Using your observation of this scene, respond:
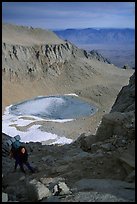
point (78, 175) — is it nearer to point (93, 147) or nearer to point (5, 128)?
point (93, 147)

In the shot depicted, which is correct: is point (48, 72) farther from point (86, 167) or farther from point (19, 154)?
point (86, 167)

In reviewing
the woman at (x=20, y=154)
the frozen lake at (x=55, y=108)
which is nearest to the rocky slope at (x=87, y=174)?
the woman at (x=20, y=154)

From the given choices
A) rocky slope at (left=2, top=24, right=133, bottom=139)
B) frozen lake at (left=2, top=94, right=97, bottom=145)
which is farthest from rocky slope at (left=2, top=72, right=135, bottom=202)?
rocky slope at (left=2, top=24, right=133, bottom=139)

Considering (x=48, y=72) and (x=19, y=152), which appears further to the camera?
(x=48, y=72)

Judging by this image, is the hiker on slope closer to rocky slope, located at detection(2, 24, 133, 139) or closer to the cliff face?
the cliff face

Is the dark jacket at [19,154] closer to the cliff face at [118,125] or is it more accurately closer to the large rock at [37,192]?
the large rock at [37,192]

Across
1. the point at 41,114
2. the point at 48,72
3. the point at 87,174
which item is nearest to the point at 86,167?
the point at 87,174
